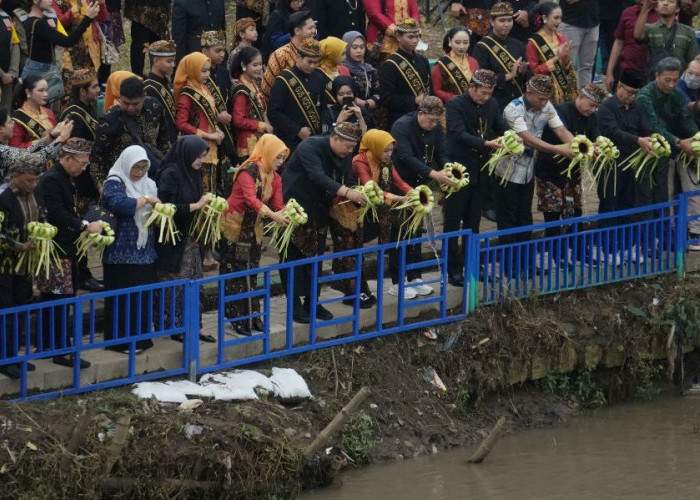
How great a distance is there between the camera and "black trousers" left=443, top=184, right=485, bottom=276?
13.1m

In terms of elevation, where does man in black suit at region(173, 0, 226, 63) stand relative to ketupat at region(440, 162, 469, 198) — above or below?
above

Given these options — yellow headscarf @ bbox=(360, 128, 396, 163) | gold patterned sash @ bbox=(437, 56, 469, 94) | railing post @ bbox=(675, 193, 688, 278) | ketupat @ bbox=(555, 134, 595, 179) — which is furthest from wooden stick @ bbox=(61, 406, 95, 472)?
railing post @ bbox=(675, 193, 688, 278)

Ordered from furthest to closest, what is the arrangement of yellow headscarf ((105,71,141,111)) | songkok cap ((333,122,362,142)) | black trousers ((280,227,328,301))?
yellow headscarf ((105,71,141,111))
black trousers ((280,227,328,301))
songkok cap ((333,122,362,142))

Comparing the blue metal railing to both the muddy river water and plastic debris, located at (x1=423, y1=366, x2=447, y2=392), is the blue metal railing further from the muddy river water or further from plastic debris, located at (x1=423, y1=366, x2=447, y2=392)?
the muddy river water

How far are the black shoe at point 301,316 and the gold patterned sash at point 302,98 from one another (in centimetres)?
214

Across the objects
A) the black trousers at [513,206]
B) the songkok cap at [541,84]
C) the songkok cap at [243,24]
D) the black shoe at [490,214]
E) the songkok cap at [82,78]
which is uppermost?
the songkok cap at [243,24]

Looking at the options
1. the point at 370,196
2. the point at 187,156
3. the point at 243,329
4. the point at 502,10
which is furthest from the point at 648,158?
the point at 187,156

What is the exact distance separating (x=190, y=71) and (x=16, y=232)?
10.1ft

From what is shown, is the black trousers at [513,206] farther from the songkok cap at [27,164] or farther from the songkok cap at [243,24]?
the songkok cap at [27,164]

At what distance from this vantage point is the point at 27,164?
10258mm

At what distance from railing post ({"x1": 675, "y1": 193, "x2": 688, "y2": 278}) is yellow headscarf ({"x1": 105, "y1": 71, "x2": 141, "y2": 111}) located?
5.27 metres

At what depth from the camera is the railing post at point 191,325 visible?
36.4ft

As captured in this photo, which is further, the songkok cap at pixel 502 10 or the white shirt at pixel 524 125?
the songkok cap at pixel 502 10

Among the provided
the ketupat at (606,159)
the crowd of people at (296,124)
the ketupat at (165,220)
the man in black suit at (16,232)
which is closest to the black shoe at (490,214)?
the crowd of people at (296,124)
